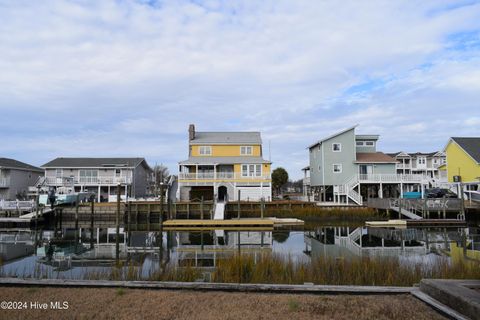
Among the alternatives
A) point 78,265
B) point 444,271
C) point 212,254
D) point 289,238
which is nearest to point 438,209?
point 289,238

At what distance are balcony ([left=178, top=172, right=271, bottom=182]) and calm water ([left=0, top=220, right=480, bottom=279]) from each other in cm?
1374

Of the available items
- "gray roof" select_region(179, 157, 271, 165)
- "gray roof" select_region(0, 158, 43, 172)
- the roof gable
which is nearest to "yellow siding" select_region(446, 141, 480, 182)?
the roof gable

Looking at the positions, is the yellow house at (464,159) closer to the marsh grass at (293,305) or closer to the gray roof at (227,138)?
the gray roof at (227,138)

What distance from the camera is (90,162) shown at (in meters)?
57.8

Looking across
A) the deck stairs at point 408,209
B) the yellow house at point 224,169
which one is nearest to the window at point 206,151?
the yellow house at point 224,169

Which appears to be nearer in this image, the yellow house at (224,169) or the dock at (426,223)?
the dock at (426,223)

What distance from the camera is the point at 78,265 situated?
54.3 feet

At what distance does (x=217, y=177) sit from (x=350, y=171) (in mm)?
16391

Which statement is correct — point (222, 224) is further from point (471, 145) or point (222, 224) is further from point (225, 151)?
point (471, 145)

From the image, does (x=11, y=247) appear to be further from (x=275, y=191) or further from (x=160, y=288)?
(x=275, y=191)

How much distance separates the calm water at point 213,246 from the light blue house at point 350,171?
38.9 ft

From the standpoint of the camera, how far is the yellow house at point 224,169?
46062 mm

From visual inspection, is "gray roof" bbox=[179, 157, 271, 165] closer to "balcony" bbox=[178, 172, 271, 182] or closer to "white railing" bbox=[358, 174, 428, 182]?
"balcony" bbox=[178, 172, 271, 182]

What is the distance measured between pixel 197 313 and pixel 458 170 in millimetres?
47105
